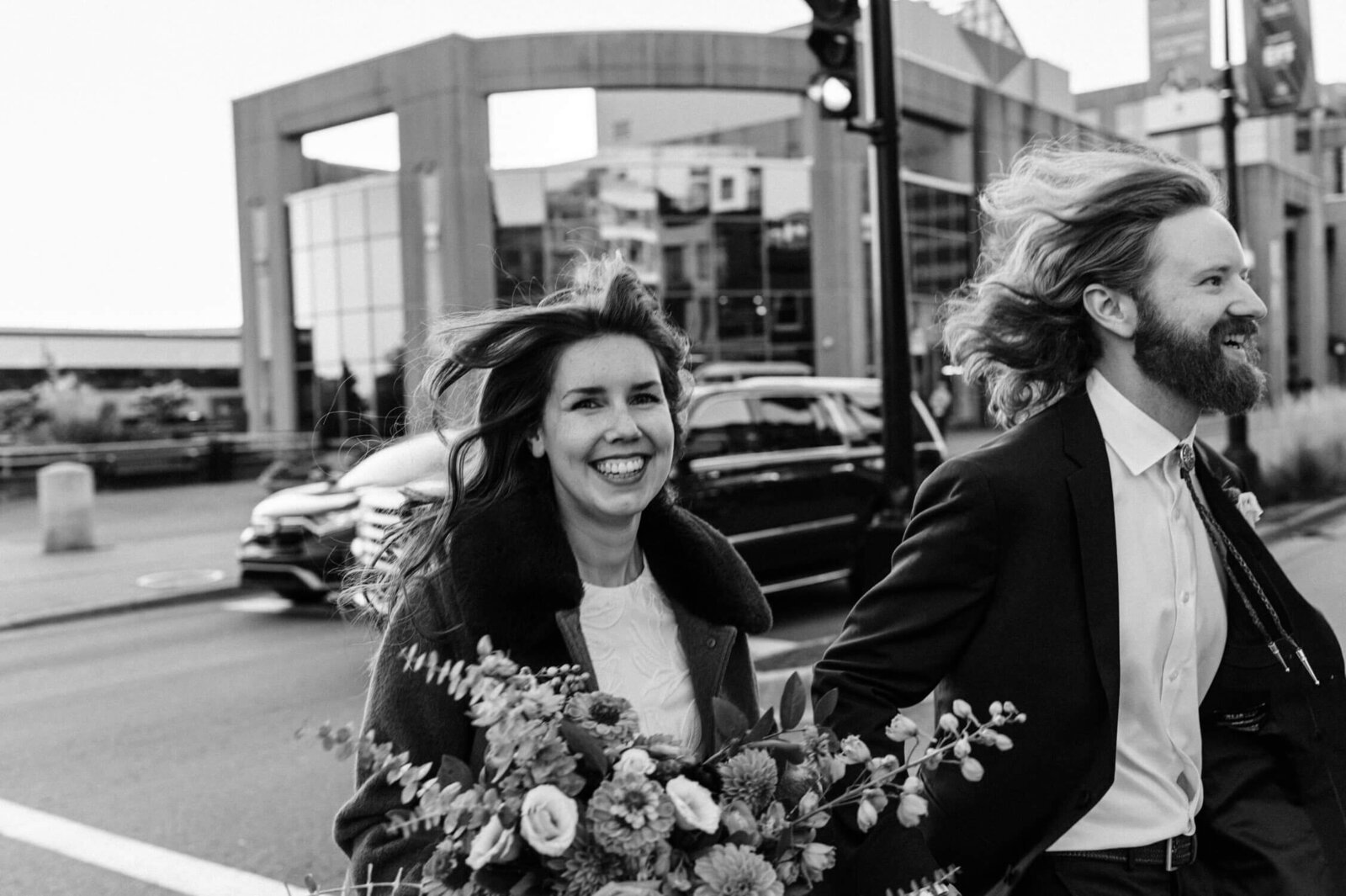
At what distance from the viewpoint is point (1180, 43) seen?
17.5 meters

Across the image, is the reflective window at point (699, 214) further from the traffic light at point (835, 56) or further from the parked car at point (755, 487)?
the traffic light at point (835, 56)

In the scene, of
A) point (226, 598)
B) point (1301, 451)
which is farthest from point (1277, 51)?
point (226, 598)

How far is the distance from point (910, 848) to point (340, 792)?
4.58 metres

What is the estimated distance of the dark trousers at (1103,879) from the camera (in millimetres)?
2176

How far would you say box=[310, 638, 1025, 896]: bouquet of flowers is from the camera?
1332 mm

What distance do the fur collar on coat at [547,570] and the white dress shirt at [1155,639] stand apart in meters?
0.65

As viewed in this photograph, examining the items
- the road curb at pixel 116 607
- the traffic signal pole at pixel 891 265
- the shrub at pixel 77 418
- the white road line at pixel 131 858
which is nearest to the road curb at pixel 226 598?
the road curb at pixel 116 607

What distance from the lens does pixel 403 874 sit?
176 centimetres

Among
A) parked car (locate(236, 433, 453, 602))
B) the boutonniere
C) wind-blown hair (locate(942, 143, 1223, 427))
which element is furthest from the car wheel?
the boutonniere

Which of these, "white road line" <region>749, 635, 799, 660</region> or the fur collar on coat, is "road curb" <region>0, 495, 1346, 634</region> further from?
the fur collar on coat

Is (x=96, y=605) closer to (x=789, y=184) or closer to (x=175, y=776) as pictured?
(x=175, y=776)

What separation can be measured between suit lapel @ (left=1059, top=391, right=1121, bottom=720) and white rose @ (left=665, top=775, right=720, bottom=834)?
100 cm

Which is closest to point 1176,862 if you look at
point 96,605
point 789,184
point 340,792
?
point 340,792

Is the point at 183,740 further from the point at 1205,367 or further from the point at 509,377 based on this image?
the point at 1205,367
